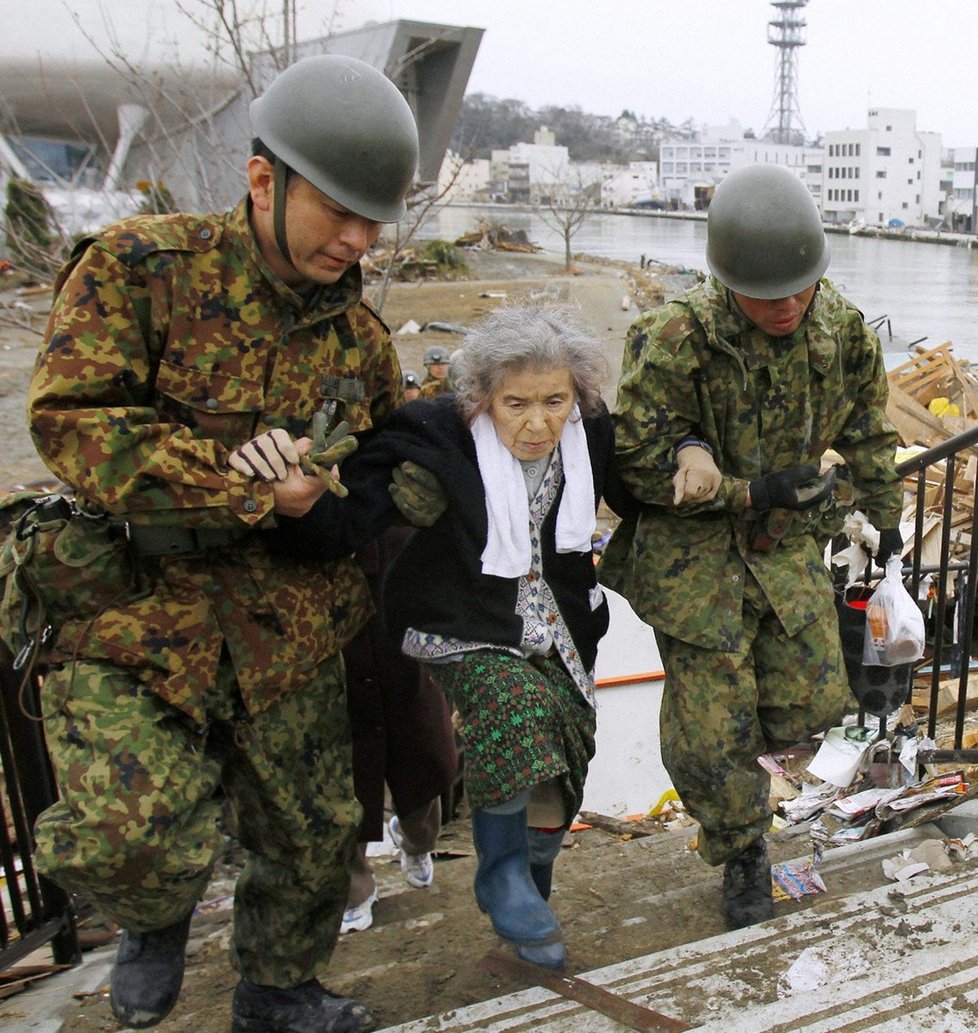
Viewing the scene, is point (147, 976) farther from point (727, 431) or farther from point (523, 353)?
point (727, 431)

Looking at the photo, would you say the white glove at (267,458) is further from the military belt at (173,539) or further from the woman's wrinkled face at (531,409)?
the woman's wrinkled face at (531,409)

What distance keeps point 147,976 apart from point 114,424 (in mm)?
1204

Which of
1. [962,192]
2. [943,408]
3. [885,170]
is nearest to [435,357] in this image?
[943,408]

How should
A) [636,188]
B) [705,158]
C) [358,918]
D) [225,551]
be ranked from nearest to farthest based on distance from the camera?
1. [225,551]
2. [358,918]
3. [636,188]
4. [705,158]

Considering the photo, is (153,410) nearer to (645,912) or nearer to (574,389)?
(574,389)

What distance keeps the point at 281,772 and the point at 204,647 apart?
0.37 metres

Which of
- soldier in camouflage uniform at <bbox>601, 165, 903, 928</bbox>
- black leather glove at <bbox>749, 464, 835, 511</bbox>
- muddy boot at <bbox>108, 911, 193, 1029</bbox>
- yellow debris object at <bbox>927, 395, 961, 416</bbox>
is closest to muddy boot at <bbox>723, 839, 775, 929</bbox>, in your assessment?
soldier in camouflage uniform at <bbox>601, 165, 903, 928</bbox>

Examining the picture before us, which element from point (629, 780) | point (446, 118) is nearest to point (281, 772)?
point (629, 780)

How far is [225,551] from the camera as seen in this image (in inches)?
101

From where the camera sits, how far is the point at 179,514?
2359 mm

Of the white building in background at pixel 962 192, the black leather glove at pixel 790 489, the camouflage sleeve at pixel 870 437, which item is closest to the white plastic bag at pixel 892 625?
the camouflage sleeve at pixel 870 437

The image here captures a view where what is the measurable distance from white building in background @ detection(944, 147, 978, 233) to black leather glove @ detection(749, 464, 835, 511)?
97.0 metres

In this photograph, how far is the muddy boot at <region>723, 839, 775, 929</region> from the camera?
10.3 ft

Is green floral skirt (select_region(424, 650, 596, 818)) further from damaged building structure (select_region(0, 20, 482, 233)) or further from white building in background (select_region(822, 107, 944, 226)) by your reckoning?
white building in background (select_region(822, 107, 944, 226))
